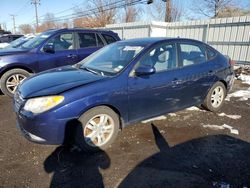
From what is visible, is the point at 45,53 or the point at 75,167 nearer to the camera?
the point at 75,167

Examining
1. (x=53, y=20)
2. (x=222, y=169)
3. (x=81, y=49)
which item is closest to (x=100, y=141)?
(x=222, y=169)

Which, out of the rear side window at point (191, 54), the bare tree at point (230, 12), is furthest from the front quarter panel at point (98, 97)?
the bare tree at point (230, 12)

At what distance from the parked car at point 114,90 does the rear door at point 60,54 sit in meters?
2.28

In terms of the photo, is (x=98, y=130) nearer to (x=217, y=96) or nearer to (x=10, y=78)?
(x=217, y=96)

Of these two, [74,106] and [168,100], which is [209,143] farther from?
[74,106]

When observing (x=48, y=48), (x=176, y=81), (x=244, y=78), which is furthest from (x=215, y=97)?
(x=244, y=78)

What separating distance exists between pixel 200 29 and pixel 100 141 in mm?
10109

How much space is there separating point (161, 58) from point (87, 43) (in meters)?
3.59

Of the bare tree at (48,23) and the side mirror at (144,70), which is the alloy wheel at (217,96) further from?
the bare tree at (48,23)

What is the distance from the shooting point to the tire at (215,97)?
191 inches

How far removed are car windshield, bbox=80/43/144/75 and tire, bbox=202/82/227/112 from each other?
1979mm

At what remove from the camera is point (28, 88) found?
337cm

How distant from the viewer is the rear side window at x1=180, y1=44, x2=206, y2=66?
4.24 m

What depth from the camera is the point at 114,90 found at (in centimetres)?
332
